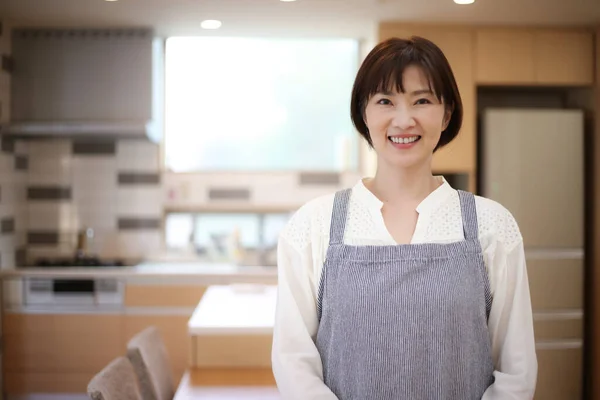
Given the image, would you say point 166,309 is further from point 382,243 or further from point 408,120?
point 408,120

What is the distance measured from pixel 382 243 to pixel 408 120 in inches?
10.2

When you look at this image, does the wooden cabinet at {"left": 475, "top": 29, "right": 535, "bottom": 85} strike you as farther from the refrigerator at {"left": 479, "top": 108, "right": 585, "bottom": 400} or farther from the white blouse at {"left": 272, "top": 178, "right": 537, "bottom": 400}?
the white blouse at {"left": 272, "top": 178, "right": 537, "bottom": 400}

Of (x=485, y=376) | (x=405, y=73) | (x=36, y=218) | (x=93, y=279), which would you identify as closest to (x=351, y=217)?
(x=405, y=73)

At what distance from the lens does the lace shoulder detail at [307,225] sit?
4.78 feet

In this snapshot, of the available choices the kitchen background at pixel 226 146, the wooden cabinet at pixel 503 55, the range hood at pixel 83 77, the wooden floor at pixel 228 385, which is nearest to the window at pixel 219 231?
the kitchen background at pixel 226 146

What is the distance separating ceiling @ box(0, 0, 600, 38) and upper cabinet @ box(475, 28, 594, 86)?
0.40 ft

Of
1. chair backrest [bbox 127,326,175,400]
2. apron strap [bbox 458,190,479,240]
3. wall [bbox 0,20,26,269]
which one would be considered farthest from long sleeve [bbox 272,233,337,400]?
wall [bbox 0,20,26,269]

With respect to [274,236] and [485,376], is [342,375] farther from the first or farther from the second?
[274,236]

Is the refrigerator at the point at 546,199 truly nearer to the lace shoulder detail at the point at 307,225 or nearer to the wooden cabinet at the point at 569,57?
the wooden cabinet at the point at 569,57

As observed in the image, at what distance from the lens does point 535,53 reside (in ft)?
14.6

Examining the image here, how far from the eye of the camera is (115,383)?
6.93ft

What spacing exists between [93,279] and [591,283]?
321cm

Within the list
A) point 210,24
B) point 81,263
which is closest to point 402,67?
point 210,24

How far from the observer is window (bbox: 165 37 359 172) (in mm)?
→ 5070
